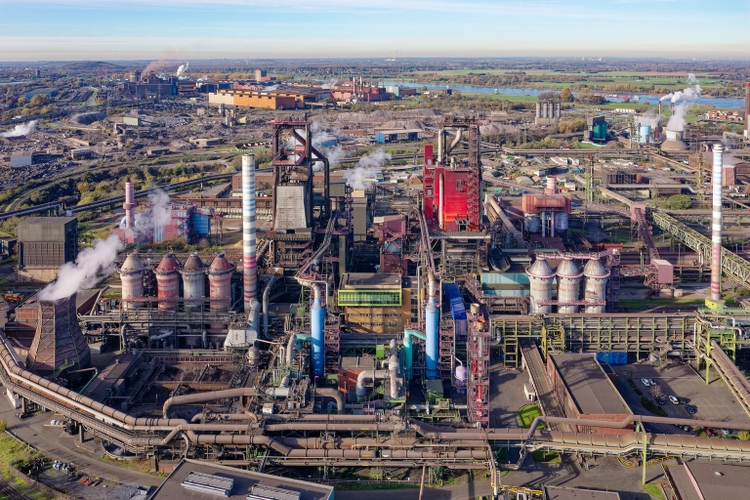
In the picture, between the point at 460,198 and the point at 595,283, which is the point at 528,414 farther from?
the point at 460,198

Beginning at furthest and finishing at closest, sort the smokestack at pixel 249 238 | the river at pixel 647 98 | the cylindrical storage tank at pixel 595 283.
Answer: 1. the river at pixel 647 98
2. the smokestack at pixel 249 238
3. the cylindrical storage tank at pixel 595 283

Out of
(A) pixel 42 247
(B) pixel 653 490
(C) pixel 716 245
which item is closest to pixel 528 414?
(B) pixel 653 490

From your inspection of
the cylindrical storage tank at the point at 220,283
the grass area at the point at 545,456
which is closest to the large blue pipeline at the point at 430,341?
the grass area at the point at 545,456

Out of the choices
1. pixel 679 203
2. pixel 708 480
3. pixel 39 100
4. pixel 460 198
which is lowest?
pixel 708 480

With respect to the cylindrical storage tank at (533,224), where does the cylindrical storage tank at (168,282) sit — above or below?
below

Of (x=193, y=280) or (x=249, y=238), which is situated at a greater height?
(x=249, y=238)

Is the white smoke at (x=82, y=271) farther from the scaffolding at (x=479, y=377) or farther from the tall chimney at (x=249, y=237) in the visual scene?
the scaffolding at (x=479, y=377)
